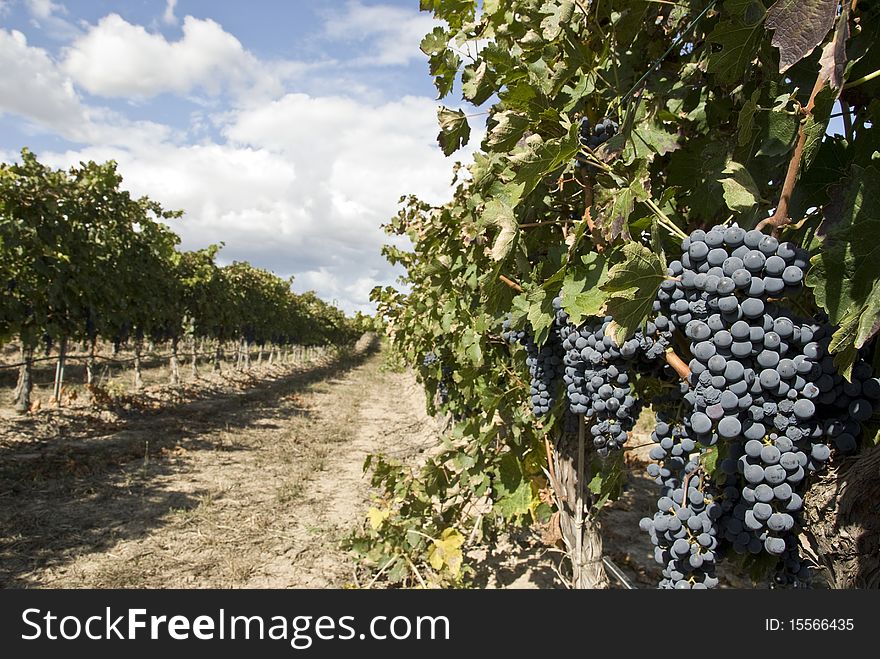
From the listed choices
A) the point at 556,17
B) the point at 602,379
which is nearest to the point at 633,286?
the point at 602,379

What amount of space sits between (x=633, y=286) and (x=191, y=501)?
747cm

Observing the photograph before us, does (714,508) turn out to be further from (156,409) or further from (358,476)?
(156,409)

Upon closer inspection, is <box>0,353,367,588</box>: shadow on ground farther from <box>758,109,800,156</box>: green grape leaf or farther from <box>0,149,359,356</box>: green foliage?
<box>758,109,800,156</box>: green grape leaf

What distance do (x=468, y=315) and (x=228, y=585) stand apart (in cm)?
341

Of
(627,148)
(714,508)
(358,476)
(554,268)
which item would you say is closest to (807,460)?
(714,508)

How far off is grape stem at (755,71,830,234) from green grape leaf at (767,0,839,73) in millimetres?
152

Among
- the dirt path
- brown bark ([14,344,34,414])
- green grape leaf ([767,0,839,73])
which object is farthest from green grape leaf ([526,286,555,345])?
brown bark ([14,344,34,414])

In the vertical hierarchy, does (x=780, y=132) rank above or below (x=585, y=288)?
above

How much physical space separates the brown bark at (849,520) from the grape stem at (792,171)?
0.51 metres

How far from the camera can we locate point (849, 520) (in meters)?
1.18

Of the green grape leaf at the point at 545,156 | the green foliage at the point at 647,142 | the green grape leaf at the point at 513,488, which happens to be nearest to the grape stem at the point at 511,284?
the green foliage at the point at 647,142

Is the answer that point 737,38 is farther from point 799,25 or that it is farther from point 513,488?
point 513,488

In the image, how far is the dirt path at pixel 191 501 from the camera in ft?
17.5

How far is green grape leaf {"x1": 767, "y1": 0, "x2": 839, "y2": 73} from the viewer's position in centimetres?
94
